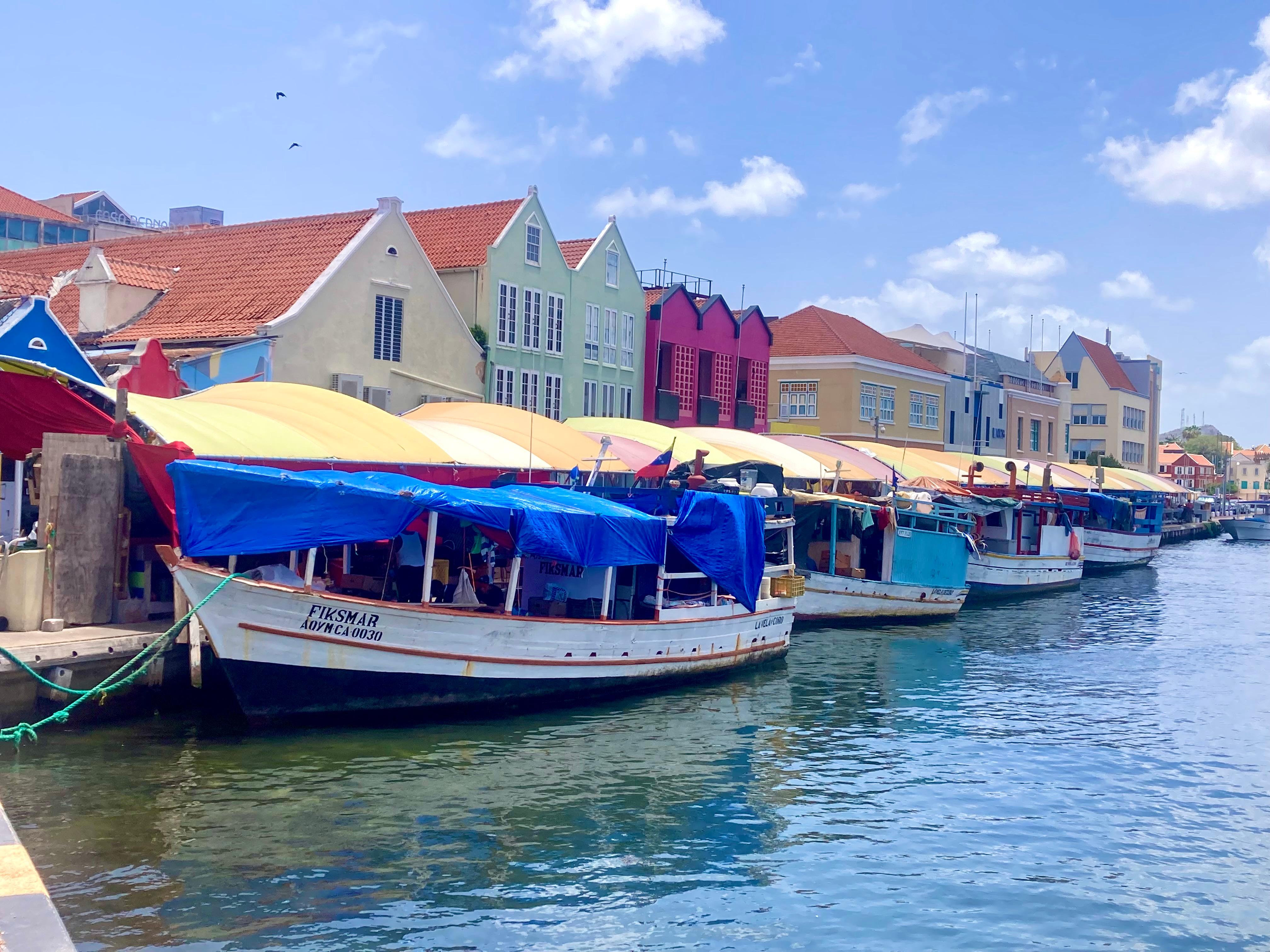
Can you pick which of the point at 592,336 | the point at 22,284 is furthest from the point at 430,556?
the point at 592,336

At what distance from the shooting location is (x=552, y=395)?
44.0m

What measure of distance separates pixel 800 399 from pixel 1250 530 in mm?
49935

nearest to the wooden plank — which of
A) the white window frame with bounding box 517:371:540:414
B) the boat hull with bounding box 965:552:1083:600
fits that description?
the white window frame with bounding box 517:371:540:414

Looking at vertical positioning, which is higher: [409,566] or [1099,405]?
[1099,405]

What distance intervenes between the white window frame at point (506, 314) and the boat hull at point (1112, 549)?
3282 cm

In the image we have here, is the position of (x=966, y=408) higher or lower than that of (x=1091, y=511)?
higher

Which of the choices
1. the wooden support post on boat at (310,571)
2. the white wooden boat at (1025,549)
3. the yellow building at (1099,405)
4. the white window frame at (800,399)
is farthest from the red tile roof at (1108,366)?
the wooden support post on boat at (310,571)

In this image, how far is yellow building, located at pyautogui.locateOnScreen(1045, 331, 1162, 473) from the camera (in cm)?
11838

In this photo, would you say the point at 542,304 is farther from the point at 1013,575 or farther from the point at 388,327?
the point at 1013,575

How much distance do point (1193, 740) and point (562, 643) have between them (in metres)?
11.0

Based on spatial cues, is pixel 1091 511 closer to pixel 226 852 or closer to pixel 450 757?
pixel 450 757

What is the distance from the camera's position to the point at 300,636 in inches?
693

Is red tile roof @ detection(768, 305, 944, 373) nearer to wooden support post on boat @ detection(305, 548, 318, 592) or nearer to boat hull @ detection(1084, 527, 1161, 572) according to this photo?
boat hull @ detection(1084, 527, 1161, 572)

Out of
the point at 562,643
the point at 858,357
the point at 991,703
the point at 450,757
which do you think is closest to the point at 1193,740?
the point at 991,703
